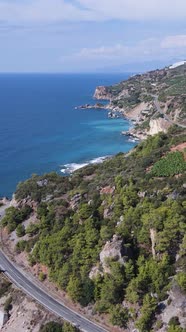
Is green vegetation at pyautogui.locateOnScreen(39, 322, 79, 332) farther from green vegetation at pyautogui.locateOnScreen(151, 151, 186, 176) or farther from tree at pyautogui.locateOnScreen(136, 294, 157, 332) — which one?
green vegetation at pyautogui.locateOnScreen(151, 151, 186, 176)

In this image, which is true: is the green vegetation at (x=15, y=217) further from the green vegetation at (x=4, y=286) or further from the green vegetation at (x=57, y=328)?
the green vegetation at (x=57, y=328)

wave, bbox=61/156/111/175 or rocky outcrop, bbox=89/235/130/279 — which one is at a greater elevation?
rocky outcrop, bbox=89/235/130/279

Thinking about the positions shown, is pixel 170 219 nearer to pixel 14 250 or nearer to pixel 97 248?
pixel 97 248

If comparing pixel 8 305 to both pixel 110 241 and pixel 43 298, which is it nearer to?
pixel 43 298

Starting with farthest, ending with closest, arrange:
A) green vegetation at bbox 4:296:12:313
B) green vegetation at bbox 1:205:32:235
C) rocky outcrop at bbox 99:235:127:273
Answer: green vegetation at bbox 1:205:32:235
green vegetation at bbox 4:296:12:313
rocky outcrop at bbox 99:235:127:273

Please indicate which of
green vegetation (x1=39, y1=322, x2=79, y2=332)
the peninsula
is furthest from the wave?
green vegetation (x1=39, y1=322, x2=79, y2=332)

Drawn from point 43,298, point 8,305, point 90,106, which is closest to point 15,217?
point 8,305
